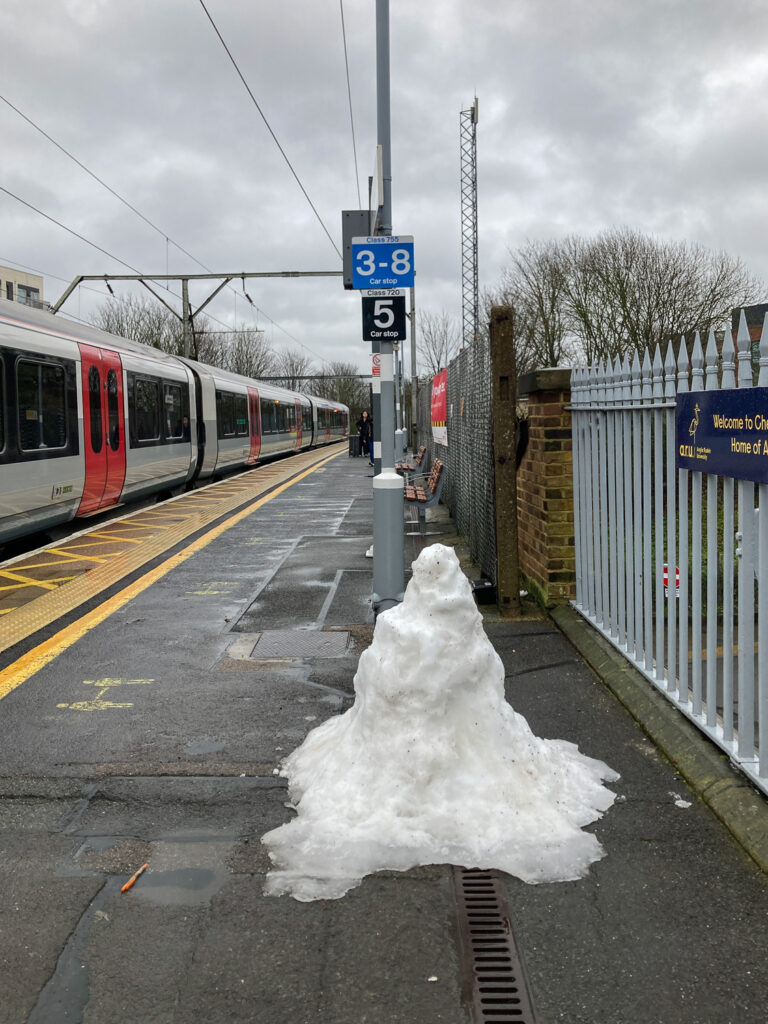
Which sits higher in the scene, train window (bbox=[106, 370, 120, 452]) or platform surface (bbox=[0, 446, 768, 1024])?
train window (bbox=[106, 370, 120, 452])

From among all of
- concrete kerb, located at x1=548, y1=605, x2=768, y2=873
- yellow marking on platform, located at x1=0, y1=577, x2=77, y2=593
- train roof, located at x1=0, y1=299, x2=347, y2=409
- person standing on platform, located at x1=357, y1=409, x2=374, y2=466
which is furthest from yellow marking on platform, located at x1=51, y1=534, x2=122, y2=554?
person standing on platform, located at x1=357, y1=409, x2=374, y2=466

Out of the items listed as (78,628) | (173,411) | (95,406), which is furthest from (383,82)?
(173,411)

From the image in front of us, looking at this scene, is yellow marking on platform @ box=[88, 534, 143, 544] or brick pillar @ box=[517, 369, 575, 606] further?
yellow marking on platform @ box=[88, 534, 143, 544]

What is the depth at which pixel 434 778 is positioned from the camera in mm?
3455

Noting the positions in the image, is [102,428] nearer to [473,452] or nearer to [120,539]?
[120,539]

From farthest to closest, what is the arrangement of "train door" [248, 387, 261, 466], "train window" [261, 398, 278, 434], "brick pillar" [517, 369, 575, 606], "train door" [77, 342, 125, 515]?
"train window" [261, 398, 278, 434], "train door" [248, 387, 261, 466], "train door" [77, 342, 125, 515], "brick pillar" [517, 369, 575, 606]

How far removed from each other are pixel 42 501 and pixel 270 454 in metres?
21.7

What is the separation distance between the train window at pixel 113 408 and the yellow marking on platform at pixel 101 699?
8.54 m

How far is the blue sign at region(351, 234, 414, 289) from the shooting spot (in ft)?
24.3

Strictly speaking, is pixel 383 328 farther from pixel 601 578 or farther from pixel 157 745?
pixel 157 745

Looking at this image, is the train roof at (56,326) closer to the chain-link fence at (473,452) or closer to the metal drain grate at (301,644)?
the chain-link fence at (473,452)

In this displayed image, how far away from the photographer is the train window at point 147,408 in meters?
15.0

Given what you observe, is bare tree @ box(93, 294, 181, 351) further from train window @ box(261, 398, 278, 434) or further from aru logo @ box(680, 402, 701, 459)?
aru logo @ box(680, 402, 701, 459)

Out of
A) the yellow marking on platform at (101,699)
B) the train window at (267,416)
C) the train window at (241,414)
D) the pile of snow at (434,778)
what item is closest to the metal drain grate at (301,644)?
the yellow marking on platform at (101,699)
